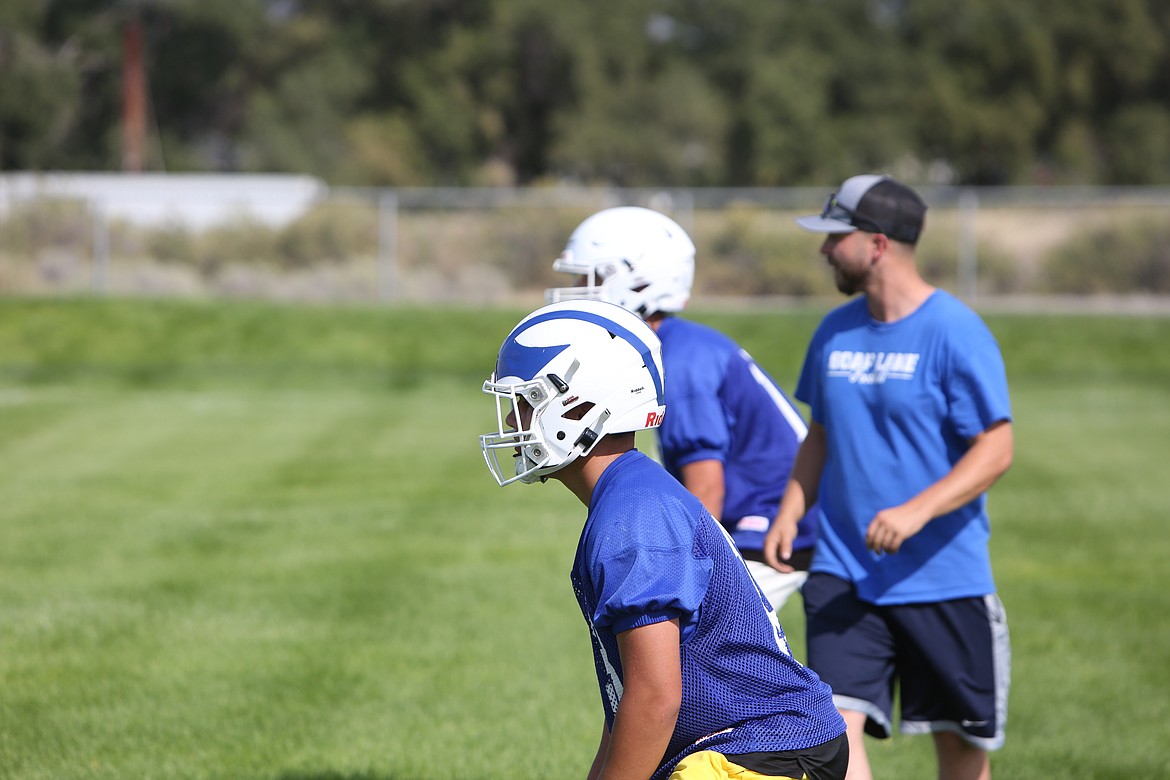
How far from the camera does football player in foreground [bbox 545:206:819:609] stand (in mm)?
5164

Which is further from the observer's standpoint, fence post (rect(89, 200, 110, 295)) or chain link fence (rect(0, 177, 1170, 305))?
fence post (rect(89, 200, 110, 295))

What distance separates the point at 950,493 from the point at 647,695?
202cm

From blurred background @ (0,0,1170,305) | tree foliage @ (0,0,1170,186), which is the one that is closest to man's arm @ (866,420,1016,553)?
blurred background @ (0,0,1170,305)

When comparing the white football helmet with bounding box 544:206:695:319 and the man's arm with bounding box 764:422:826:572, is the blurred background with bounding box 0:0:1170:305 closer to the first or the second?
the white football helmet with bounding box 544:206:695:319

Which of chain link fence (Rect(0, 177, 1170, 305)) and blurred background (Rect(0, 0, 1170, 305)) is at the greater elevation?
blurred background (Rect(0, 0, 1170, 305))

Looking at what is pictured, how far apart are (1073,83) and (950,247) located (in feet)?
99.5

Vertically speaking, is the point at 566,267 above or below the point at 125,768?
above

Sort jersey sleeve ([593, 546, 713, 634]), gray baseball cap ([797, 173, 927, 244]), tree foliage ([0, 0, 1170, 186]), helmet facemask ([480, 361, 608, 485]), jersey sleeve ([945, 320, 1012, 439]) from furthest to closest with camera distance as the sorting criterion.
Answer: tree foliage ([0, 0, 1170, 186]) → gray baseball cap ([797, 173, 927, 244]) → jersey sleeve ([945, 320, 1012, 439]) → helmet facemask ([480, 361, 608, 485]) → jersey sleeve ([593, 546, 713, 634])

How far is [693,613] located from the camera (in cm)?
304

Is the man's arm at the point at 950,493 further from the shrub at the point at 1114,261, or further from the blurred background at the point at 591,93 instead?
the blurred background at the point at 591,93

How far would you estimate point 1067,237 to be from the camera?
2677cm

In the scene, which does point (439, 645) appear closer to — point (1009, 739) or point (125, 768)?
point (125, 768)

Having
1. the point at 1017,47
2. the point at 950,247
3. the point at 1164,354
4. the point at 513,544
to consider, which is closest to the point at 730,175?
the point at 1017,47

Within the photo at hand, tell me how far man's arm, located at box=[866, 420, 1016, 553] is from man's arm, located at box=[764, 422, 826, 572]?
37 centimetres
